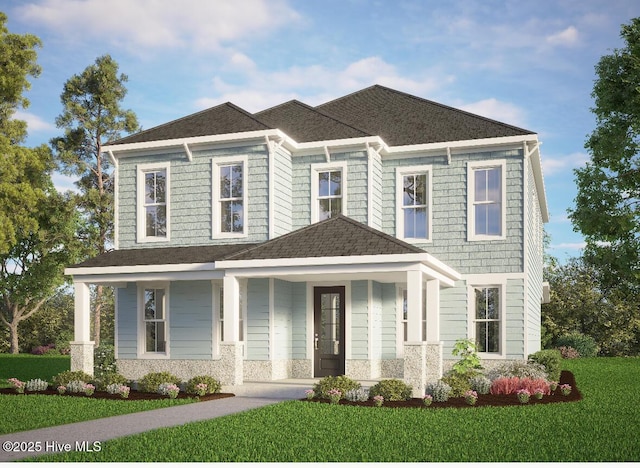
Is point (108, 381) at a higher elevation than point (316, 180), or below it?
below

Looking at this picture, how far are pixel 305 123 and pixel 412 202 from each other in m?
3.69

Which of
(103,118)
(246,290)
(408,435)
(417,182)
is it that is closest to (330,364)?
(246,290)

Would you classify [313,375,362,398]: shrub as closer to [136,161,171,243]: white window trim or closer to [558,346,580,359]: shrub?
[136,161,171,243]: white window trim

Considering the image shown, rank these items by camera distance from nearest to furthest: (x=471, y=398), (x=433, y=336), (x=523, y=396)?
1. (x=471, y=398)
2. (x=523, y=396)
3. (x=433, y=336)

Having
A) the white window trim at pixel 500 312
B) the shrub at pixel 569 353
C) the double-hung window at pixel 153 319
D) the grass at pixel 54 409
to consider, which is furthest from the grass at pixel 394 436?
the shrub at pixel 569 353

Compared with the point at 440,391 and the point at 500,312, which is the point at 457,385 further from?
the point at 500,312

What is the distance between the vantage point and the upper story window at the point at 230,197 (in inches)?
795

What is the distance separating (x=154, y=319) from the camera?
69.3 ft

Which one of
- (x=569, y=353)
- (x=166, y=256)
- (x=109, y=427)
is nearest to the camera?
(x=109, y=427)

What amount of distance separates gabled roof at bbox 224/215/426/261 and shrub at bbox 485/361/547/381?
4.02 metres

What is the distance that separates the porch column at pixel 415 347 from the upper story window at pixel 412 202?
4.88 meters

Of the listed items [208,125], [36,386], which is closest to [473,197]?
[208,125]

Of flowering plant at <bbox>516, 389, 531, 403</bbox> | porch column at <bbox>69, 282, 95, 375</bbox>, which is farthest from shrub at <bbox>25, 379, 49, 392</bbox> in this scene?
flowering plant at <bbox>516, 389, 531, 403</bbox>

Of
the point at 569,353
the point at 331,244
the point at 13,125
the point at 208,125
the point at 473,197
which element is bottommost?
the point at 569,353
